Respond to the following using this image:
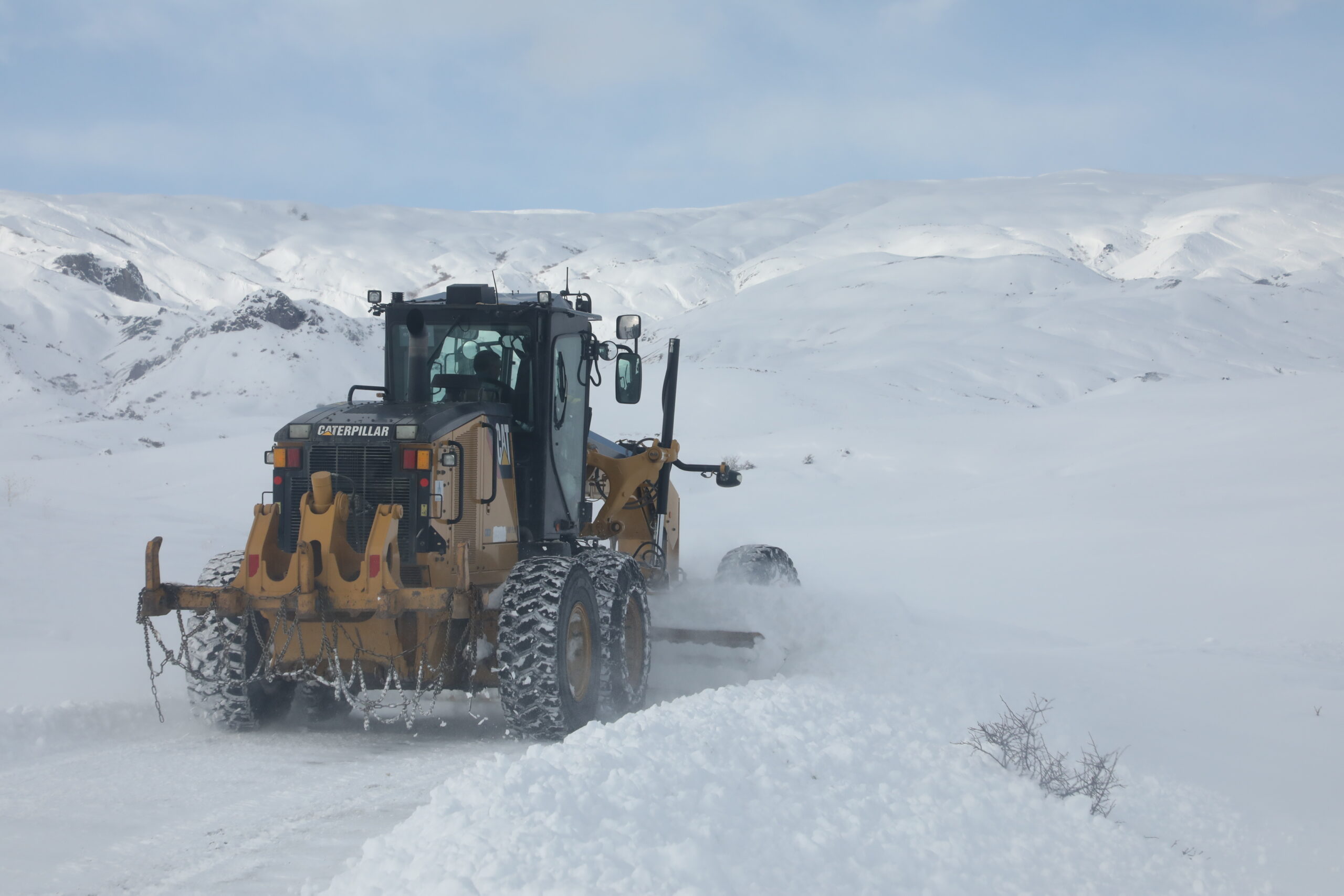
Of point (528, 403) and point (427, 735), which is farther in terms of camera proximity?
point (528, 403)

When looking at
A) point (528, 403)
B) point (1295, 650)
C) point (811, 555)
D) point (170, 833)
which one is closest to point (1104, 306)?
point (811, 555)

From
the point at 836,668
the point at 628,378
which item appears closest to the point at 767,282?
the point at 628,378

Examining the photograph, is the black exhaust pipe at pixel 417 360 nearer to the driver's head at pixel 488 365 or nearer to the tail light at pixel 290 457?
the driver's head at pixel 488 365

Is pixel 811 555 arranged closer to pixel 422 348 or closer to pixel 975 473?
pixel 975 473

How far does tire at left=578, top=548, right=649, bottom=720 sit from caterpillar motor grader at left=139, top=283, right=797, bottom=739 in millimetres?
13

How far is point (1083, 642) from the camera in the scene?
10680mm

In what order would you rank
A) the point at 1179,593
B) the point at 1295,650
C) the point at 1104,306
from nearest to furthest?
the point at 1295,650, the point at 1179,593, the point at 1104,306

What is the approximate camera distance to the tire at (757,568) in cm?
1084

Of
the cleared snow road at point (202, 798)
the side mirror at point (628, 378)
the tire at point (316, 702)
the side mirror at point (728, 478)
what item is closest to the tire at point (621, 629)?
the cleared snow road at point (202, 798)

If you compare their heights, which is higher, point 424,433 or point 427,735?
point 424,433

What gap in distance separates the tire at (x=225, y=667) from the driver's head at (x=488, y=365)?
2.09 meters

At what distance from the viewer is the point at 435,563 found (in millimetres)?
6852

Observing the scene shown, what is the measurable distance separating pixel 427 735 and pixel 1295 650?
783cm

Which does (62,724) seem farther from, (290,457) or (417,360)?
(417,360)
